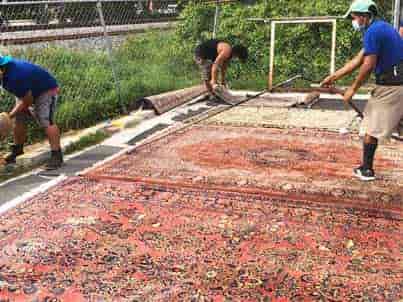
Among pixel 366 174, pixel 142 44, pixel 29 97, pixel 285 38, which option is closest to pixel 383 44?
pixel 366 174

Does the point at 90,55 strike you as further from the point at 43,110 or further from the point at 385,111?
the point at 385,111

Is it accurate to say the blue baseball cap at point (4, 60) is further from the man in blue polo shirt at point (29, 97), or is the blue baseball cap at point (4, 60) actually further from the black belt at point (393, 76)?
the black belt at point (393, 76)

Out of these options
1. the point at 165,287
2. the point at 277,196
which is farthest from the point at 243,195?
the point at 165,287

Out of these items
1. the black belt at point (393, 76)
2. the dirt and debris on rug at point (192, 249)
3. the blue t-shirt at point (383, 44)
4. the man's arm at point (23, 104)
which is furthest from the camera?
the man's arm at point (23, 104)

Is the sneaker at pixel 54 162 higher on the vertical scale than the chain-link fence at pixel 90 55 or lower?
lower

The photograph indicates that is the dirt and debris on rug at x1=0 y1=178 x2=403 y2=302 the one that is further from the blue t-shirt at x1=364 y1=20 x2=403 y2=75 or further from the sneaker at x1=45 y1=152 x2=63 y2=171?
the blue t-shirt at x1=364 y1=20 x2=403 y2=75

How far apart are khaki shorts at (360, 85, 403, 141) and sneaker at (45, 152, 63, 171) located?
325 cm

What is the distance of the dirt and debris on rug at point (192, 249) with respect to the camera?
3.23 metres

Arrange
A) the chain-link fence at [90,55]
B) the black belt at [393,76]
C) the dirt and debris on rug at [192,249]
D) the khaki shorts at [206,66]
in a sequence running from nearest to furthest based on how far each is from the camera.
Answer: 1. the dirt and debris on rug at [192,249]
2. the black belt at [393,76]
3. the chain-link fence at [90,55]
4. the khaki shorts at [206,66]

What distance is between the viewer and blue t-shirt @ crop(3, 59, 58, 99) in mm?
5340

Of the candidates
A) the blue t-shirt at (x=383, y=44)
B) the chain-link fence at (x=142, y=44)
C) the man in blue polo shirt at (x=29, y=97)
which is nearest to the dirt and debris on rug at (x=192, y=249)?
the man in blue polo shirt at (x=29, y=97)

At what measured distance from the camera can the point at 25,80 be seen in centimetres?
543

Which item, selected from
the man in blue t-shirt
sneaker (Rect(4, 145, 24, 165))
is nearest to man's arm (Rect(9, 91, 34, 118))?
sneaker (Rect(4, 145, 24, 165))

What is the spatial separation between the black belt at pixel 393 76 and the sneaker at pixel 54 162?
3.42 m
